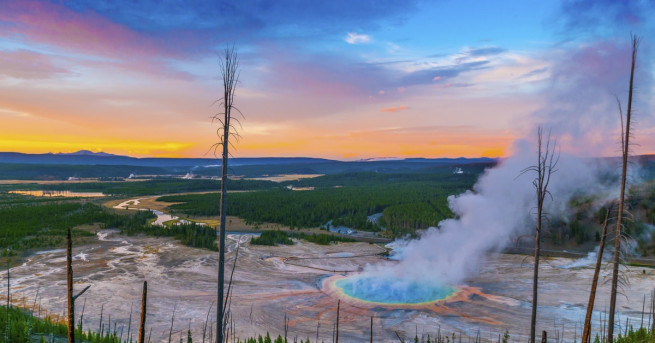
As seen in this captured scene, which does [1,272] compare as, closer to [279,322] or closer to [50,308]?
[50,308]

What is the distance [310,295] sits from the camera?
24.8 meters

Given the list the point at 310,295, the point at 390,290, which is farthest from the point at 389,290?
the point at 310,295

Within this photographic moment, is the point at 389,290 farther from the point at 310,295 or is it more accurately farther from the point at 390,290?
the point at 310,295

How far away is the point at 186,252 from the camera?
120 feet

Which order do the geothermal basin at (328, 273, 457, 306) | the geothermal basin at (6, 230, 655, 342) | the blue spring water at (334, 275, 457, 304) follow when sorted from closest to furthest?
the geothermal basin at (6, 230, 655, 342) < the geothermal basin at (328, 273, 457, 306) < the blue spring water at (334, 275, 457, 304)

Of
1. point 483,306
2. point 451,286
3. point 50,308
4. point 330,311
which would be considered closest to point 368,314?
point 330,311

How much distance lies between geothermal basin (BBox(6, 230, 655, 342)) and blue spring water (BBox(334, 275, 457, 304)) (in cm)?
7

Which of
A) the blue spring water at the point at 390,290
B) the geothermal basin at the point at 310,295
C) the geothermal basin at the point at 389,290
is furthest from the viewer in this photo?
the blue spring water at the point at 390,290

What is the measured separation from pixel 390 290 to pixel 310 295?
5166mm

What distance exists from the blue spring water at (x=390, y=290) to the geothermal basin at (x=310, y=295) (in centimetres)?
7

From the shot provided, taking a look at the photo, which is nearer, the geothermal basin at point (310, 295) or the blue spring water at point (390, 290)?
the geothermal basin at point (310, 295)

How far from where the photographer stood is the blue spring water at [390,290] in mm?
24250

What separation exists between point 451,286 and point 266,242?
66.3ft

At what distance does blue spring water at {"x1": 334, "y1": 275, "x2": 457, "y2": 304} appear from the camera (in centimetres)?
2425
